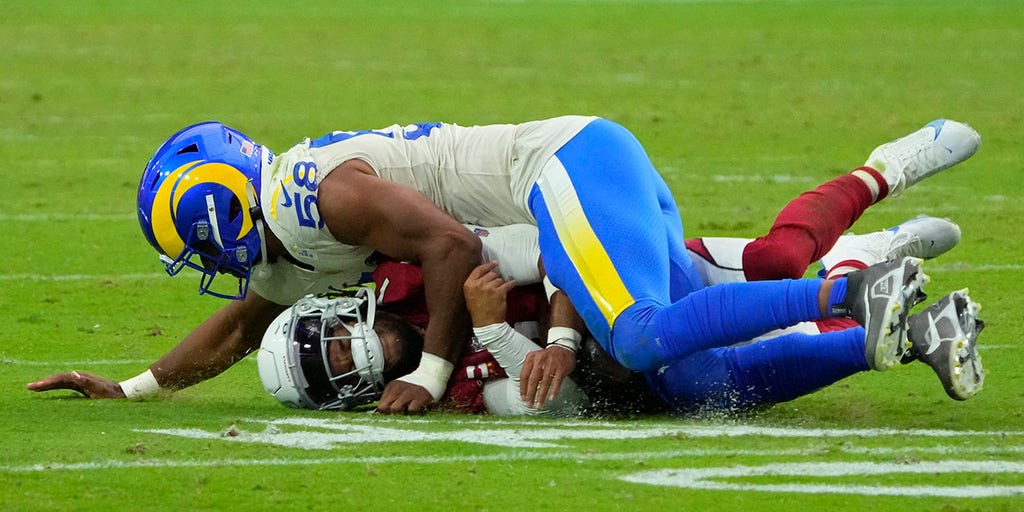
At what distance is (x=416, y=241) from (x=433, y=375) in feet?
1.37

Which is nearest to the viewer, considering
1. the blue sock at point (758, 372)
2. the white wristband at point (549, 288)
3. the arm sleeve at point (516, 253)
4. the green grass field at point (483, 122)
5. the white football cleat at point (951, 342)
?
the green grass field at point (483, 122)

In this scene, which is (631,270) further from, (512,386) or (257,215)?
(257,215)

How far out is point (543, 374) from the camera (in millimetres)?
5270

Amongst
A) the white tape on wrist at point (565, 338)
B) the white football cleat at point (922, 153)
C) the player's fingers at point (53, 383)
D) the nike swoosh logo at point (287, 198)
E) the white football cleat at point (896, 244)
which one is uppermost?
the white football cleat at point (922, 153)

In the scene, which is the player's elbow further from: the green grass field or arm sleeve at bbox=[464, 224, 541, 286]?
the green grass field

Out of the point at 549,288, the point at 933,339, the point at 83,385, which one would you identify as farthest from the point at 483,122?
the point at 933,339

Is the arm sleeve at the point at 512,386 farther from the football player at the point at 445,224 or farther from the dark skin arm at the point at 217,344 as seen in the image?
the dark skin arm at the point at 217,344

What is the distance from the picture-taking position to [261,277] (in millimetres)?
5926

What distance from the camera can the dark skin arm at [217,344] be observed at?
601 cm

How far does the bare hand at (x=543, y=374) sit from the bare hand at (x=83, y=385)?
146cm

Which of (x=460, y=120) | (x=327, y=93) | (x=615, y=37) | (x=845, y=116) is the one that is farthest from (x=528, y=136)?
(x=615, y=37)

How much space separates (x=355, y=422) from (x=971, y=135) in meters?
2.50

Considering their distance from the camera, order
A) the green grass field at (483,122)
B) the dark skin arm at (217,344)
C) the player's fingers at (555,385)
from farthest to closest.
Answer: the dark skin arm at (217,344) → the player's fingers at (555,385) → the green grass field at (483,122)

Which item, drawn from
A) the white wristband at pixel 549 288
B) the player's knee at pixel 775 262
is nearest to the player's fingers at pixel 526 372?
the white wristband at pixel 549 288
